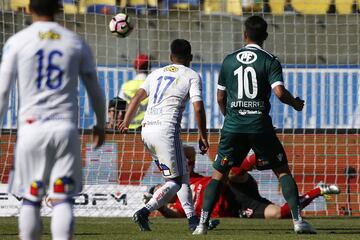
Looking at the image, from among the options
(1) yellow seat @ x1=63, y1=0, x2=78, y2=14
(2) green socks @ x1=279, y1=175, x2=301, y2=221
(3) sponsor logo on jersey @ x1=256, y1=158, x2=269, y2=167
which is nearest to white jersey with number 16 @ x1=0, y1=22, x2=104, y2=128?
(3) sponsor logo on jersey @ x1=256, y1=158, x2=269, y2=167

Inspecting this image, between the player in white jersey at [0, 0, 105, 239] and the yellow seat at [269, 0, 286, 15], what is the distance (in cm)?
872

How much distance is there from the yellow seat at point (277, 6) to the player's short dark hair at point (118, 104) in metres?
2.47

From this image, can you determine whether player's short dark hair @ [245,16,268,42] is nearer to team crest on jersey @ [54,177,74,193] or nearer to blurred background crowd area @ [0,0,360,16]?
team crest on jersey @ [54,177,74,193]

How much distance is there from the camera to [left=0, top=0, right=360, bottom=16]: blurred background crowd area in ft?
48.3

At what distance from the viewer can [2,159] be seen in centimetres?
1441

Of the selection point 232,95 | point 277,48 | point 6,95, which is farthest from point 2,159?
point 6,95

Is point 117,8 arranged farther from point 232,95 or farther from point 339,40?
point 232,95

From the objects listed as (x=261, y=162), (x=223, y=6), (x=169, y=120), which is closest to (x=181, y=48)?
(x=169, y=120)

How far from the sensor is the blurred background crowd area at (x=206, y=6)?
14.7 m

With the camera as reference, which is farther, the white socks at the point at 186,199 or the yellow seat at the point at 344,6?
the yellow seat at the point at 344,6

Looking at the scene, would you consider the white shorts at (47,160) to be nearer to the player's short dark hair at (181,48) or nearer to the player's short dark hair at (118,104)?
the player's short dark hair at (181,48)

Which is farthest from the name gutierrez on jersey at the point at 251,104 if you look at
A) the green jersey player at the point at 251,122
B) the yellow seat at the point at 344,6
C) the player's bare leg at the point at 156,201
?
the yellow seat at the point at 344,6

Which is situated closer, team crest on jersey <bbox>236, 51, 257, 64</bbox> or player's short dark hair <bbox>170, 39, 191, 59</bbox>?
team crest on jersey <bbox>236, 51, 257, 64</bbox>

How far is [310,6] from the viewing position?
15469mm
